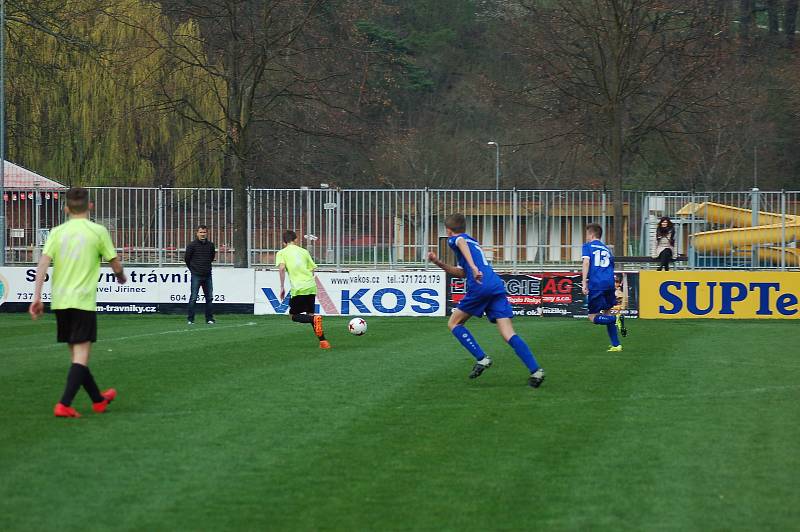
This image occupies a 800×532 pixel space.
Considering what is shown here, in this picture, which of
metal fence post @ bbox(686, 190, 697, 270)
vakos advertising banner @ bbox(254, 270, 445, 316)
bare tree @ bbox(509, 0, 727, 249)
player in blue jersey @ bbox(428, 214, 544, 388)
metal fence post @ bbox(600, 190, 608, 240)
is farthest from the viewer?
bare tree @ bbox(509, 0, 727, 249)

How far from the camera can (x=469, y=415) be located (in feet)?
32.9

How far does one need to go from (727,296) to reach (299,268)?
445 inches

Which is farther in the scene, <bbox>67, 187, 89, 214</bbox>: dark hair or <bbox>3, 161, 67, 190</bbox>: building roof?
<bbox>3, 161, 67, 190</bbox>: building roof

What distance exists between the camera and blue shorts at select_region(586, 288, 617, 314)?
16.6m

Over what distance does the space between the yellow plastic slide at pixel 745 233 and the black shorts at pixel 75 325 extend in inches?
781

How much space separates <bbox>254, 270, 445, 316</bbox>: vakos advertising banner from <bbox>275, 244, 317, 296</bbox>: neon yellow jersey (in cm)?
802

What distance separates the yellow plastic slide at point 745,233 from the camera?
87.6ft

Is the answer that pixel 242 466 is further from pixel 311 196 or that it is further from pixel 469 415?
pixel 311 196

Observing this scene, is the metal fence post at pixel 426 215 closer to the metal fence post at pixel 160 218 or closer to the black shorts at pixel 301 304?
the metal fence post at pixel 160 218

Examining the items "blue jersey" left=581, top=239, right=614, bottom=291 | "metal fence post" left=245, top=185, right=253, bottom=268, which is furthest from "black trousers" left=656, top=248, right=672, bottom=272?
"blue jersey" left=581, top=239, right=614, bottom=291

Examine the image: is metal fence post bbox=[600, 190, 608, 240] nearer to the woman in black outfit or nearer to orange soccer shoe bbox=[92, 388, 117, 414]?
the woman in black outfit

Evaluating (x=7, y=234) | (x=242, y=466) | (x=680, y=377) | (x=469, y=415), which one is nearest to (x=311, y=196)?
(x=7, y=234)

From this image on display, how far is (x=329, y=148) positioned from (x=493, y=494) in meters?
40.9

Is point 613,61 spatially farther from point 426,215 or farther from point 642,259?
point 426,215
